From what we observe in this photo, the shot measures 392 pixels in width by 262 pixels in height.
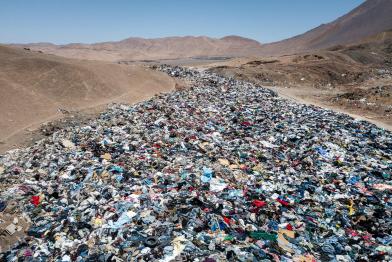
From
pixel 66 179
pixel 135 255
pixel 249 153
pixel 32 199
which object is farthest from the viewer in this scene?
pixel 249 153

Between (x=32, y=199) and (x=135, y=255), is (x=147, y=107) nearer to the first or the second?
(x=32, y=199)

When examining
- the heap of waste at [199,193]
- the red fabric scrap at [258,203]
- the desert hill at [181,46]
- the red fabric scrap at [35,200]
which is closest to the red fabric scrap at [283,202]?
the heap of waste at [199,193]

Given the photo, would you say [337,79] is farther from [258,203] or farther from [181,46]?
[181,46]

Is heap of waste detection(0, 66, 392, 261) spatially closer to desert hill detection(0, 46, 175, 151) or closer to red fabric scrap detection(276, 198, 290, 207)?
red fabric scrap detection(276, 198, 290, 207)

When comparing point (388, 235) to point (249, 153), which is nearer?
point (388, 235)

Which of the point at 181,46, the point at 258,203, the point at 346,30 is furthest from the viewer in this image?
the point at 181,46

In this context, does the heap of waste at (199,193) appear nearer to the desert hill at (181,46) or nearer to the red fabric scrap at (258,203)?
the red fabric scrap at (258,203)

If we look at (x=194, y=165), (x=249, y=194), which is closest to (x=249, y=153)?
(x=194, y=165)

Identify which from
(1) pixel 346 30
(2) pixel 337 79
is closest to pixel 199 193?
(2) pixel 337 79

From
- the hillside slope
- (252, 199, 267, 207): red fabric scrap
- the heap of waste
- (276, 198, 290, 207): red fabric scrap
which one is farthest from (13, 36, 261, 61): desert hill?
(252, 199, 267, 207): red fabric scrap
